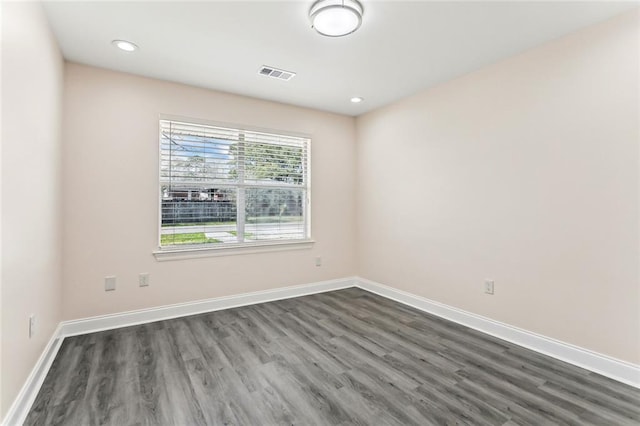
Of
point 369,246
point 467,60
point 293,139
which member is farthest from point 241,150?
point 467,60

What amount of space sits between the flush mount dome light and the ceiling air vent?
2.92ft

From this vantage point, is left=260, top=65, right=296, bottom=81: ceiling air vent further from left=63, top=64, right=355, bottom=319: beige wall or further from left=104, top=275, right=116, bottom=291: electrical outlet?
left=104, top=275, right=116, bottom=291: electrical outlet

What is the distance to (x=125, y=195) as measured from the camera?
10.3 ft

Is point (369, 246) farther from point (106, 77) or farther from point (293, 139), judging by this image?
point (106, 77)

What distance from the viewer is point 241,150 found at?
150 inches

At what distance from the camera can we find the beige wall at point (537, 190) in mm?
2184

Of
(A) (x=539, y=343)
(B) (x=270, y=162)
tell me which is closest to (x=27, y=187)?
(B) (x=270, y=162)

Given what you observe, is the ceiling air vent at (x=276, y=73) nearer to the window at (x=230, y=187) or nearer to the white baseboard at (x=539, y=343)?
the window at (x=230, y=187)

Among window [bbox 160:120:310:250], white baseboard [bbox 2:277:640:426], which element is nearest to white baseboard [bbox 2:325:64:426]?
white baseboard [bbox 2:277:640:426]

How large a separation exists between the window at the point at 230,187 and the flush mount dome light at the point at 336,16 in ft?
6.26

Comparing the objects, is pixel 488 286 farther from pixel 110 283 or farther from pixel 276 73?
pixel 110 283

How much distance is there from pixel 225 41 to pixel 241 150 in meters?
1.44

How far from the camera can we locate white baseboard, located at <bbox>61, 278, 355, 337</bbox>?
2924mm

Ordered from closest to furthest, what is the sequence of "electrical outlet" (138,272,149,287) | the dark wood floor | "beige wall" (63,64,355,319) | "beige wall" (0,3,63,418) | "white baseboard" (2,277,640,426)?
1. "beige wall" (0,3,63,418)
2. the dark wood floor
3. "white baseboard" (2,277,640,426)
4. "beige wall" (63,64,355,319)
5. "electrical outlet" (138,272,149,287)
